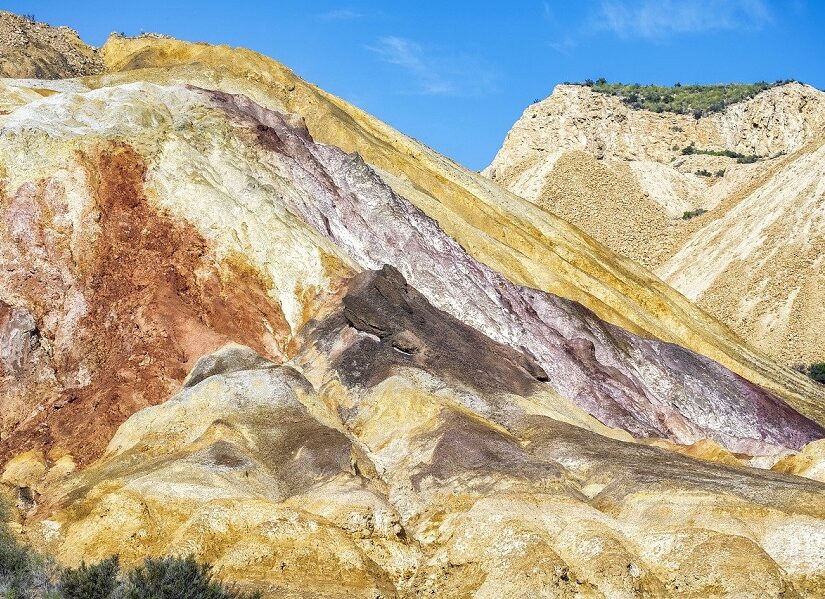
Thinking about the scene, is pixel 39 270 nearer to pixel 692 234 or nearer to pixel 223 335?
pixel 223 335

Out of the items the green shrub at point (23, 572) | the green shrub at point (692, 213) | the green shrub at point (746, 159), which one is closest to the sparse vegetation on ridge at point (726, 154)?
the green shrub at point (746, 159)

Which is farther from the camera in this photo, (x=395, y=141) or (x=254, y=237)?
(x=395, y=141)

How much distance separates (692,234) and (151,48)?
67132mm

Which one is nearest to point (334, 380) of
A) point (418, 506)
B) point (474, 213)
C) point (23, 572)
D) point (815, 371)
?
point (418, 506)

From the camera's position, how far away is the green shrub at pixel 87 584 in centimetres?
1877

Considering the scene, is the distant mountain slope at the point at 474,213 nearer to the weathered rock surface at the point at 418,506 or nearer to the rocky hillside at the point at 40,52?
the rocky hillside at the point at 40,52

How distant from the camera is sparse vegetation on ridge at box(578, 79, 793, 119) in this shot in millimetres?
149000

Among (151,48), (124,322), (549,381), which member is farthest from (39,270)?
(151,48)

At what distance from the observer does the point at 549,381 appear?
39.8 m

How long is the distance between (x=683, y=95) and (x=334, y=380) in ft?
453

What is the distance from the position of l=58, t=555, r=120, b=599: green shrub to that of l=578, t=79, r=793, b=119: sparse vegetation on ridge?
136 m

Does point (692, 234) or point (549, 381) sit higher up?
point (692, 234)

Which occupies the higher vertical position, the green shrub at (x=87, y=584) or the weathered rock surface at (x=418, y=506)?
the weathered rock surface at (x=418, y=506)

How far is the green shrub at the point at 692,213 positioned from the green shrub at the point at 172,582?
10630 centimetres
